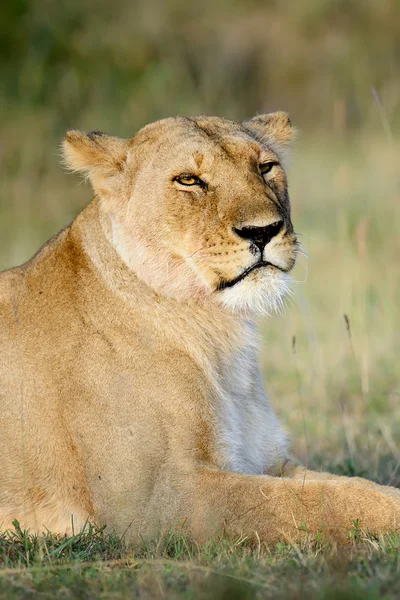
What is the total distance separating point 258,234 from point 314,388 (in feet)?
10.1

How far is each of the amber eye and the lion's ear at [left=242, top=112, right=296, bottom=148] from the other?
12.4 inches

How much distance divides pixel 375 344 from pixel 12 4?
8944mm

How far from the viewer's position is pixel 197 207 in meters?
3.90

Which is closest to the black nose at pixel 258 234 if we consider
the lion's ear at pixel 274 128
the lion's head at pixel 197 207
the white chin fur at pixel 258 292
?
the lion's head at pixel 197 207

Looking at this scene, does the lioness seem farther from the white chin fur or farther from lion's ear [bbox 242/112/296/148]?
lion's ear [bbox 242/112/296/148]

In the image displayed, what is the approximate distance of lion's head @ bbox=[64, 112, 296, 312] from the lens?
3.77 meters

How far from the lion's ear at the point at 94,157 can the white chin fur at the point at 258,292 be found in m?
0.70

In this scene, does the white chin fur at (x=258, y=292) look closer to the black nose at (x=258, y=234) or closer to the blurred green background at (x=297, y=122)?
the black nose at (x=258, y=234)

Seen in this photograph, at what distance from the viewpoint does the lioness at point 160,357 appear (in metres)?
3.60

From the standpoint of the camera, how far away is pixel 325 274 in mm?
9594

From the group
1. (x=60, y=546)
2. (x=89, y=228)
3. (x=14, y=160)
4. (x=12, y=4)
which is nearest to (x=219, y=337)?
(x=89, y=228)

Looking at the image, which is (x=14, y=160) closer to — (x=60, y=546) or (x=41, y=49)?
(x=41, y=49)

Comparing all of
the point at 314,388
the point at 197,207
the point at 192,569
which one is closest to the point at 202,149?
the point at 197,207


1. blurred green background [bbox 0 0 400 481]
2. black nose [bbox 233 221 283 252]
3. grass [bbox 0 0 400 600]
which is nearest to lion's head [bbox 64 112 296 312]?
black nose [bbox 233 221 283 252]
